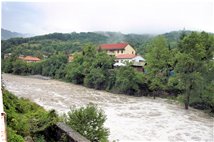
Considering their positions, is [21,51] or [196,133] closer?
[196,133]

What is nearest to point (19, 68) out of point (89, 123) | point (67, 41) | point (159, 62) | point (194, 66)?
point (159, 62)

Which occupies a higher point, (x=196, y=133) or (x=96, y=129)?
(x=96, y=129)

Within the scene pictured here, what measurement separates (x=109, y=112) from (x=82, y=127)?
11.5m

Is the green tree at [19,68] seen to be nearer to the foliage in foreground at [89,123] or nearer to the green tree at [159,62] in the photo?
the green tree at [159,62]

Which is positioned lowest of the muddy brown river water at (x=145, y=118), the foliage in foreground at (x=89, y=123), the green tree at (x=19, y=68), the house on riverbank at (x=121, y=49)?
the muddy brown river water at (x=145, y=118)

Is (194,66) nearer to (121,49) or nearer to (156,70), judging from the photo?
(156,70)

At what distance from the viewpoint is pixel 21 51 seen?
6016 cm

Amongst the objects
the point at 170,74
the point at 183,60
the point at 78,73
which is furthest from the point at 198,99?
the point at 78,73

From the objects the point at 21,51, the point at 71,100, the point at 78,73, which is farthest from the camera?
the point at 21,51

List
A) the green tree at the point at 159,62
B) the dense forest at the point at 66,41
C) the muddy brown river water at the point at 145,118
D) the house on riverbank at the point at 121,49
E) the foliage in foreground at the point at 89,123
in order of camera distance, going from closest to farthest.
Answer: the foliage in foreground at the point at 89,123
the muddy brown river water at the point at 145,118
the green tree at the point at 159,62
the house on riverbank at the point at 121,49
the dense forest at the point at 66,41

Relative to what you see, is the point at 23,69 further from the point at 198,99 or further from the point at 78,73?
the point at 198,99

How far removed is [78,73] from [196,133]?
21867mm

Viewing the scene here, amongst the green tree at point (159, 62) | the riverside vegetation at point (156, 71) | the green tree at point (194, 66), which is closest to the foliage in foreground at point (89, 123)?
the riverside vegetation at point (156, 71)

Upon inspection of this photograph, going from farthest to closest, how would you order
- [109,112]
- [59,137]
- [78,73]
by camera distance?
[78,73], [109,112], [59,137]
